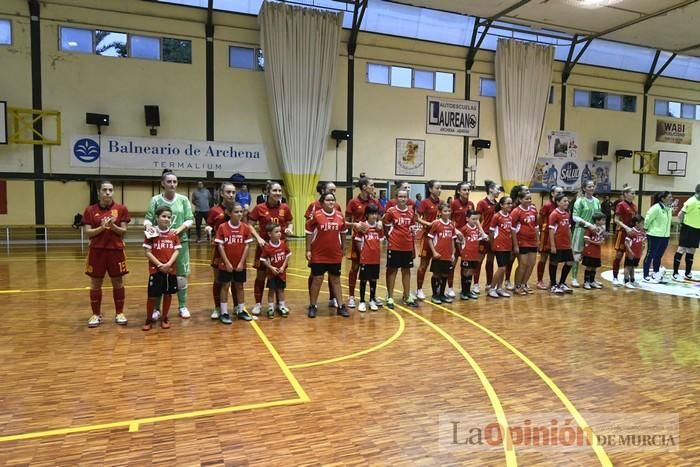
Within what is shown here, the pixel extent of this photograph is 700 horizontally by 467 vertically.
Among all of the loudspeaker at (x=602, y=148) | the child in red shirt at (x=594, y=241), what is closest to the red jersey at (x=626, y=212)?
the child in red shirt at (x=594, y=241)

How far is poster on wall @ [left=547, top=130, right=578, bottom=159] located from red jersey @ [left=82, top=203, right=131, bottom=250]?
17561 millimetres

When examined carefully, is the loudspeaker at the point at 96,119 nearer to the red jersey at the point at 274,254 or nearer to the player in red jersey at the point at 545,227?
the red jersey at the point at 274,254

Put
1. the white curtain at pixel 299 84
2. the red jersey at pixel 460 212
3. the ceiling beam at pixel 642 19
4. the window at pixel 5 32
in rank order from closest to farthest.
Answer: the red jersey at pixel 460 212 → the window at pixel 5 32 → the ceiling beam at pixel 642 19 → the white curtain at pixel 299 84

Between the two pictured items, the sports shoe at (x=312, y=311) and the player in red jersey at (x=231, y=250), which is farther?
the sports shoe at (x=312, y=311)

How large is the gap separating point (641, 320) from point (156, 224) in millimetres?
5979

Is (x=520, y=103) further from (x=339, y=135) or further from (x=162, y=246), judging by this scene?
(x=162, y=246)

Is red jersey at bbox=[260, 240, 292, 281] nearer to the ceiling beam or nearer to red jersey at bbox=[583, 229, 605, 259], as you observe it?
red jersey at bbox=[583, 229, 605, 259]

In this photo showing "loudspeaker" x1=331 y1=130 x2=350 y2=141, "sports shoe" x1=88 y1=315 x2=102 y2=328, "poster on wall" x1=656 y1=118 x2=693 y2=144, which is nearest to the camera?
"sports shoe" x1=88 y1=315 x2=102 y2=328

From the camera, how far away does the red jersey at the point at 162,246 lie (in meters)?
5.27

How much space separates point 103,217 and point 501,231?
5.27 m

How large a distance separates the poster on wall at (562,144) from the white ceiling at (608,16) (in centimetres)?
369

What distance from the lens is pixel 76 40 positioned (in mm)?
13227

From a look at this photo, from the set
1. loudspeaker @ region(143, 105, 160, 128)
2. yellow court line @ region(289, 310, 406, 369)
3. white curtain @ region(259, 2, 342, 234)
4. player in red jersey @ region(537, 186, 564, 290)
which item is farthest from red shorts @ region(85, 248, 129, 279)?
white curtain @ region(259, 2, 342, 234)

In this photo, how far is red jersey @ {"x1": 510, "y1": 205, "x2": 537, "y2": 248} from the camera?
7.35m
